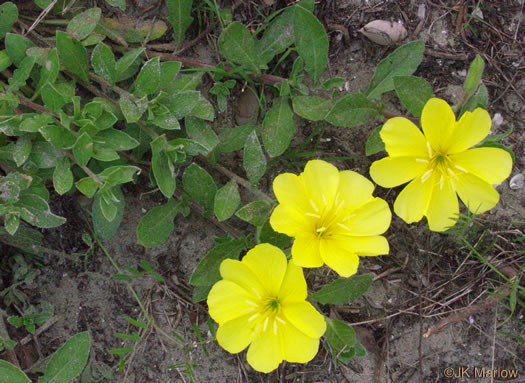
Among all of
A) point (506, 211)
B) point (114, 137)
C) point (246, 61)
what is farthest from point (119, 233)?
point (506, 211)

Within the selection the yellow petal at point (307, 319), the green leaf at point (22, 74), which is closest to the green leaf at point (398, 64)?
the yellow petal at point (307, 319)

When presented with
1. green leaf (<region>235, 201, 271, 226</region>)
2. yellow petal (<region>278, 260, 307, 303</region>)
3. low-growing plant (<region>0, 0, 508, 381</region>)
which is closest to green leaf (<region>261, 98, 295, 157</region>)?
low-growing plant (<region>0, 0, 508, 381</region>)

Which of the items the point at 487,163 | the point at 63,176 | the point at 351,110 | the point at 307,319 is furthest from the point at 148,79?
the point at 487,163

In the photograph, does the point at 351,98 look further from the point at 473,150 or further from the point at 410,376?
the point at 410,376

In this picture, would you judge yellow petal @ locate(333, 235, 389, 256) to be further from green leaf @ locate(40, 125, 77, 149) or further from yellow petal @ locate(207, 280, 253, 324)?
green leaf @ locate(40, 125, 77, 149)

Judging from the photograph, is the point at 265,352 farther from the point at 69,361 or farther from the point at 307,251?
the point at 69,361
